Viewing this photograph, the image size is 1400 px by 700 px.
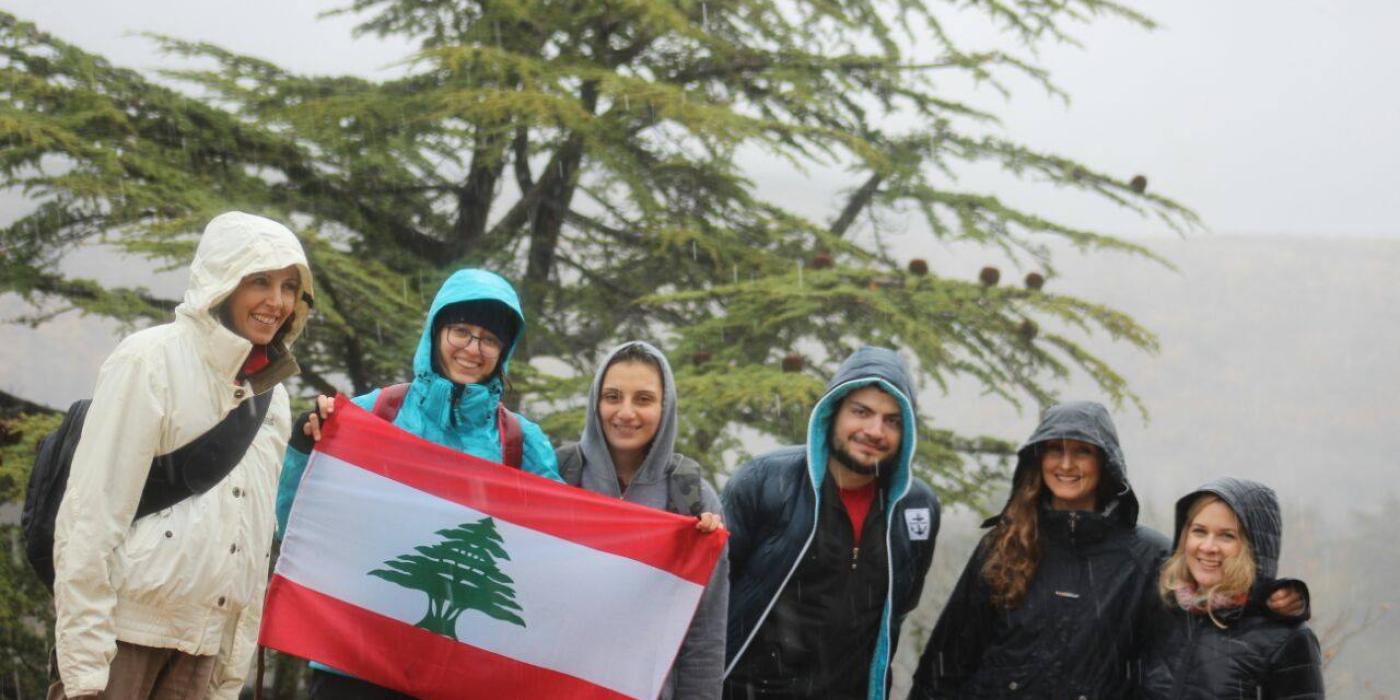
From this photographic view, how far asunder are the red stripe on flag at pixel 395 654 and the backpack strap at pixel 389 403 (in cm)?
61

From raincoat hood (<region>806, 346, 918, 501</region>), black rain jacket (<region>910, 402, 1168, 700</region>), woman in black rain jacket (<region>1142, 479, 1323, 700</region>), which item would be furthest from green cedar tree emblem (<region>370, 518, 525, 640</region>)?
woman in black rain jacket (<region>1142, 479, 1323, 700</region>)

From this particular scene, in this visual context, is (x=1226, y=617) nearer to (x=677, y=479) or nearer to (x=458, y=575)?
(x=677, y=479)

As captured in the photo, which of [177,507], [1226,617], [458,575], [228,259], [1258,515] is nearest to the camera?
[177,507]

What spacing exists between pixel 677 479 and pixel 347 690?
123 centimetres

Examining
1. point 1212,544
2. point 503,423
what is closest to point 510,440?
point 503,423

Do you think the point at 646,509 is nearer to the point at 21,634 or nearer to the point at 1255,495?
the point at 1255,495

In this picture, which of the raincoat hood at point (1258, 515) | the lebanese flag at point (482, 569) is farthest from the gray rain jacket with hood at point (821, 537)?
the raincoat hood at point (1258, 515)

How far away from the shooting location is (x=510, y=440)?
13.8 ft

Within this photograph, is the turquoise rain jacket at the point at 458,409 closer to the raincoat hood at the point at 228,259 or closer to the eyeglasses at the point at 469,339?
the eyeglasses at the point at 469,339

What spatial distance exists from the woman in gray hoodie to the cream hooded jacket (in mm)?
999

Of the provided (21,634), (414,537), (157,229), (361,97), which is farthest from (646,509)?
(361,97)

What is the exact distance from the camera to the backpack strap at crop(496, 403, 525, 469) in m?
4.17

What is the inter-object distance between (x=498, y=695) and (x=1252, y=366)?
5905 cm

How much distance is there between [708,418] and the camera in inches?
326
